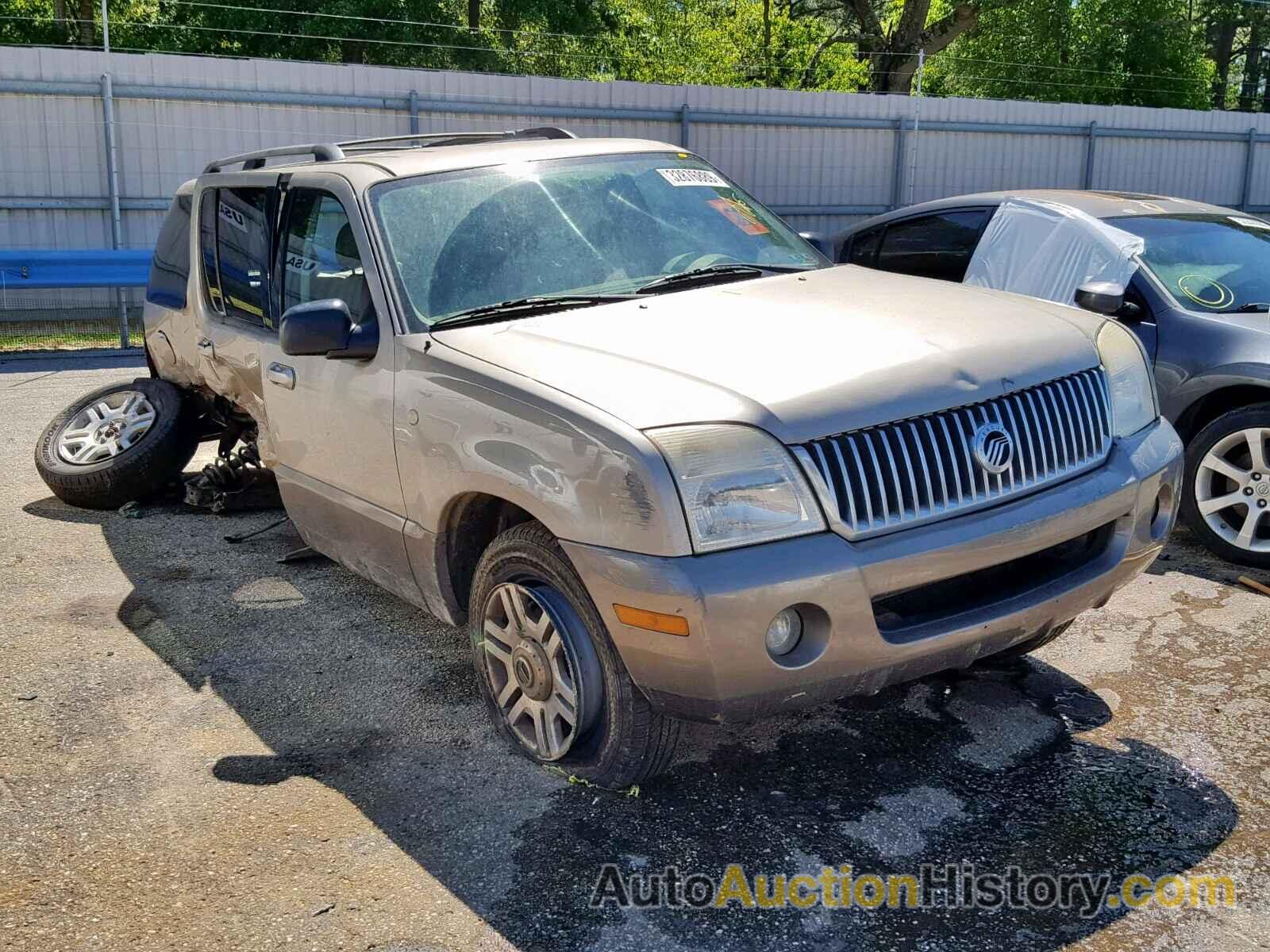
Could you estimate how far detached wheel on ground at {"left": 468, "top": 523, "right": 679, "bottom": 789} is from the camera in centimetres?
342

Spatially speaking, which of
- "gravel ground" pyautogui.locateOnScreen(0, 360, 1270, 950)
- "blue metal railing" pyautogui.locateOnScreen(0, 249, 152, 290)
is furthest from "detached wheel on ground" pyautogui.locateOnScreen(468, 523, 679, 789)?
"blue metal railing" pyautogui.locateOnScreen(0, 249, 152, 290)

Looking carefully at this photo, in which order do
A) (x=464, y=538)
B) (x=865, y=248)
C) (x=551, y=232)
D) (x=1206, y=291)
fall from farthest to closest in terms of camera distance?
(x=865, y=248), (x=1206, y=291), (x=551, y=232), (x=464, y=538)

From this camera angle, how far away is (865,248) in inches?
295

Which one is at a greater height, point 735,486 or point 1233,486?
point 735,486

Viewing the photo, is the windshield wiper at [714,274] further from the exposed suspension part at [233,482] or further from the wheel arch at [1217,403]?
the exposed suspension part at [233,482]

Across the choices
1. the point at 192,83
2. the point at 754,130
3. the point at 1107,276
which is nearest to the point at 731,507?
the point at 1107,276

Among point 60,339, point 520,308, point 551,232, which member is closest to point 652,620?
point 520,308

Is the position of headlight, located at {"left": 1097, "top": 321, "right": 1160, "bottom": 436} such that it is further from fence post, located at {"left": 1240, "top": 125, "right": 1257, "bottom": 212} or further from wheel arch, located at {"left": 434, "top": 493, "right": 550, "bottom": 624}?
fence post, located at {"left": 1240, "top": 125, "right": 1257, "bottom": 212}

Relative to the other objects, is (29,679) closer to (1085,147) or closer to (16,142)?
(16,142)

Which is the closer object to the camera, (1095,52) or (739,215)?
(739,215)

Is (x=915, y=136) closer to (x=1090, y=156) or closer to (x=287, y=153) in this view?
(x=1090, y=156)

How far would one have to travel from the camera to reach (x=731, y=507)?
3.13 meters

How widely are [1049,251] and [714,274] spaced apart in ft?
9.28

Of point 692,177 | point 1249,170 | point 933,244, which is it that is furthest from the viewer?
point 1249,170
